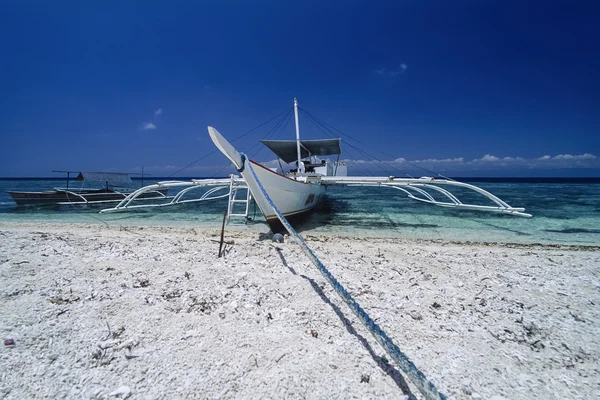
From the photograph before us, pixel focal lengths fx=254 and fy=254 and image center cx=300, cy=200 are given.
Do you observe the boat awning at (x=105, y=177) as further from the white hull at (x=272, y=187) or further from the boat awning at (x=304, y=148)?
the white hull at (x=272, y=187)

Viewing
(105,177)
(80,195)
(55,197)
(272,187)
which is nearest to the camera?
(272,187)

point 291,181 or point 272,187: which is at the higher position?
point 291,181

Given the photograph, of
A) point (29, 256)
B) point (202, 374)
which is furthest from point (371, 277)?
point (29, 256)

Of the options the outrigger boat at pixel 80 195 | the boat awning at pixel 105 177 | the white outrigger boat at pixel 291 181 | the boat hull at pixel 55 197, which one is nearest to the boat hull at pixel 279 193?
the white outrigger boat at pixel 291 181

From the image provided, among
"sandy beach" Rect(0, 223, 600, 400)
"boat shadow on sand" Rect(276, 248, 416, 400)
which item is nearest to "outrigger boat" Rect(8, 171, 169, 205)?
"sandy beach" Rect(0, 223, 600, 400)

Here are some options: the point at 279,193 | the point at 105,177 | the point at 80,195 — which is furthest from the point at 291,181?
the point at 105,177

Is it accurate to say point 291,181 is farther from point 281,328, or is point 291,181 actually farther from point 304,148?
point 304,148

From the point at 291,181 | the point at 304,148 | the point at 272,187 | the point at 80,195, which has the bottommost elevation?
the point at 80,195

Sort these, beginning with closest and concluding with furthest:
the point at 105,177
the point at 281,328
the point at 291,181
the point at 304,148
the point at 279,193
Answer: the point at 281,328 < the point at 279,193 < the point at 291,181 < the point at 304,148 < the point at 105,177

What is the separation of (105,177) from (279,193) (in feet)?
53.5

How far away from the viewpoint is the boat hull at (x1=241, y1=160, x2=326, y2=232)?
5.85 m

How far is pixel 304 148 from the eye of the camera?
12555mm

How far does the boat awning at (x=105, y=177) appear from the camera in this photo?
637 inches

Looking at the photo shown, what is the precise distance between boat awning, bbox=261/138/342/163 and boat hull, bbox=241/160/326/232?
10.8ft
